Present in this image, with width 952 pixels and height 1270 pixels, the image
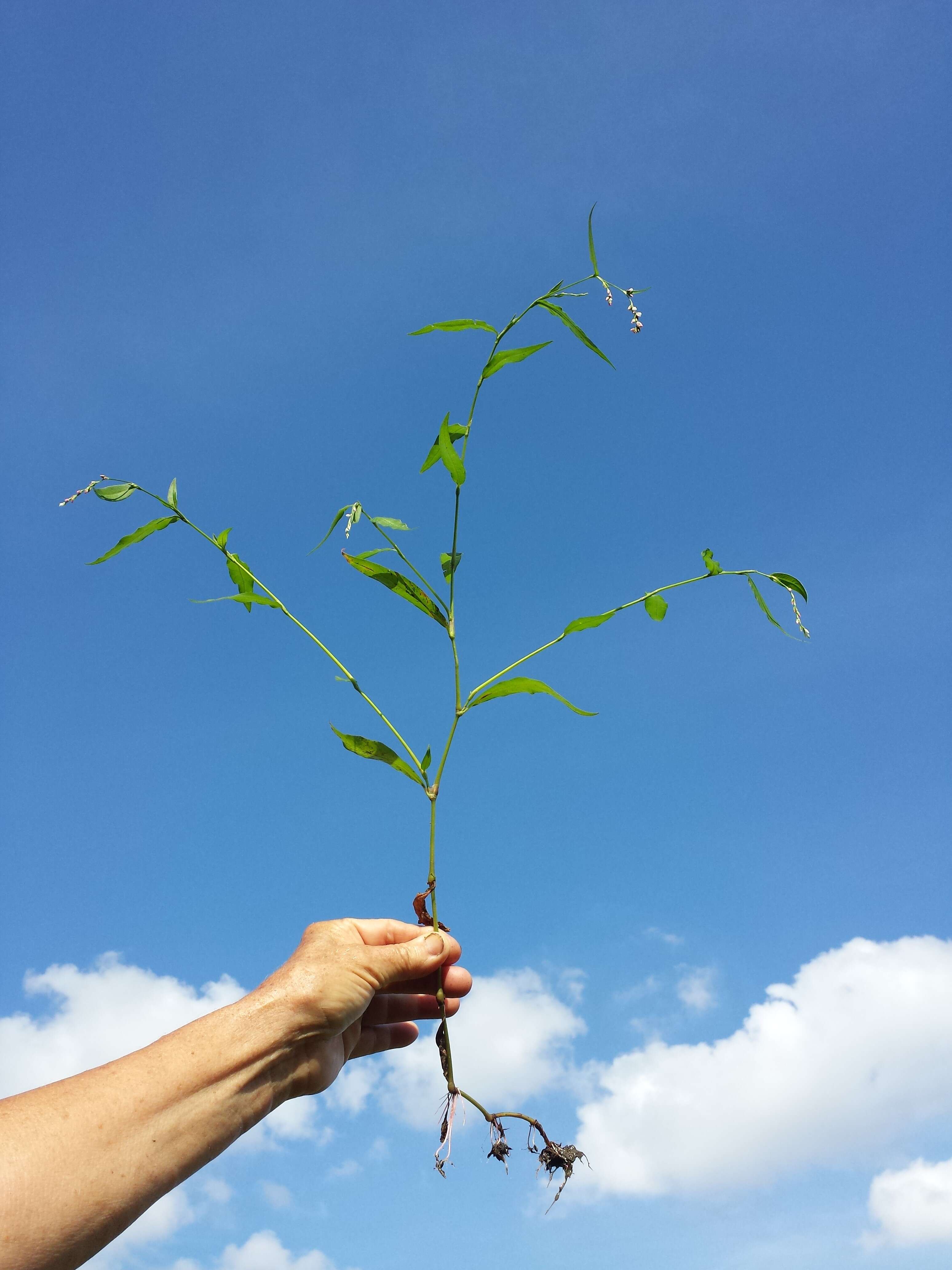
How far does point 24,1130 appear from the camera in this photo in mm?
1694

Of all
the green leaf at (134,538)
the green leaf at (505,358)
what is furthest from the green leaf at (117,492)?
the green leaf at (505,358)

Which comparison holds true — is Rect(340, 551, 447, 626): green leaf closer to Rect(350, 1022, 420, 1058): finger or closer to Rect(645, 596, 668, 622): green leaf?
Rect(645, 596, 668, 622): green leaf

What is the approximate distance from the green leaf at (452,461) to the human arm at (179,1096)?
1.28 metres

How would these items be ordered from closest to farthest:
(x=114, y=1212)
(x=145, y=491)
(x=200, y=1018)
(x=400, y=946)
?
(x=114, y=1212) → (x=200, y=1018) → (x=400, y=946) → (x=145, y=491)

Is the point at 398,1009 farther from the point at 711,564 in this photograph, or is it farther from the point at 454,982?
the point at 711,564

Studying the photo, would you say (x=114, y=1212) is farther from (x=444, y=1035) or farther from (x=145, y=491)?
(x=145, y=491)

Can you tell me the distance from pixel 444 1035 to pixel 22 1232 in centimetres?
97

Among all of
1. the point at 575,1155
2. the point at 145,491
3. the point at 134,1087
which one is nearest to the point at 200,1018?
the point at 134,1087

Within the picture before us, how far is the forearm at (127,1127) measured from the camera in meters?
1.65

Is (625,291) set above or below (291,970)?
above

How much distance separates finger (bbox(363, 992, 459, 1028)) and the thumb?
1.33 ft

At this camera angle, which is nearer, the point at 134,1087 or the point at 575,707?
the point at 134,1087

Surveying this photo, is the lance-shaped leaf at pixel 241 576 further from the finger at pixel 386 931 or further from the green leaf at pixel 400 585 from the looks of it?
the finger at pixel 386 931

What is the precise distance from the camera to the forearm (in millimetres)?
1646
